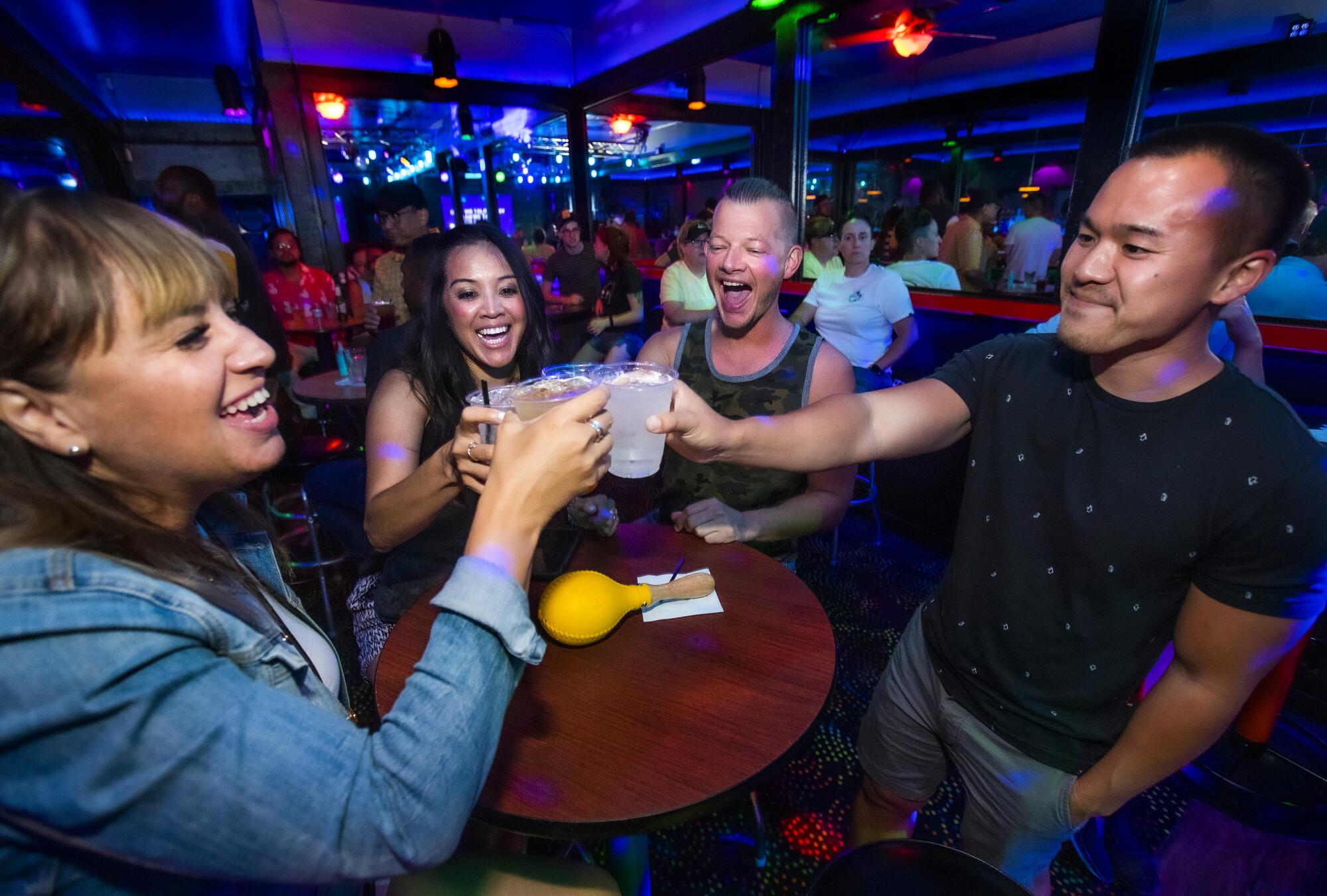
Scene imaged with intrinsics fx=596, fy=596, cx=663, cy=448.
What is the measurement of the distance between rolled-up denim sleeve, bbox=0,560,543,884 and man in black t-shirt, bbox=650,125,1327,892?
28.4 inches

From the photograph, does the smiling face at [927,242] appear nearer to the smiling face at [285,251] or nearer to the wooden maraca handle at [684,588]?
the wooden maraca handle at [684,588]

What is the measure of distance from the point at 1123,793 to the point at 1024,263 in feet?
21.8

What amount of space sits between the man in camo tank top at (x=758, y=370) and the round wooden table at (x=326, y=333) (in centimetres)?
437

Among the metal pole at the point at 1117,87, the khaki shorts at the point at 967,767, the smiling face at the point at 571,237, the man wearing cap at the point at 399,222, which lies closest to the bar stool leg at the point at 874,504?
the metal pole at the point at 1117,87

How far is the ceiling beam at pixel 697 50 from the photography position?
566 centimetres

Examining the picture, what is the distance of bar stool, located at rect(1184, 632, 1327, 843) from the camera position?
2.14m

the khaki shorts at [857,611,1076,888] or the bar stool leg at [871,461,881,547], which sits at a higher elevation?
the khaki shorts at [857,611,1076,888]

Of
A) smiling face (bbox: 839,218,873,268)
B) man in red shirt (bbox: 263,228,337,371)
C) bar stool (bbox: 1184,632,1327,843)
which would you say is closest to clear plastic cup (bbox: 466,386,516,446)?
bar stool (bbox: 1184,632,1327,843)

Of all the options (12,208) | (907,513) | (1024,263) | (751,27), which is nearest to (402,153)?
(751,27)

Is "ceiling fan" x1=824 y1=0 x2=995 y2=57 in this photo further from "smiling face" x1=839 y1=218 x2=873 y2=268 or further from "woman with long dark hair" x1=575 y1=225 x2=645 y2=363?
"woman with long dark hair" x1=575 y1=225 x2=645 y2=363

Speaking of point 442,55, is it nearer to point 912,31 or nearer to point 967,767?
point 912,31

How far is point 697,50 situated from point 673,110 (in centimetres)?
336

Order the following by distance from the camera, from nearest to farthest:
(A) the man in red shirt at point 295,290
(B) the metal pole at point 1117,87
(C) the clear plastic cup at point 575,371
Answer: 1. (C) the clear plastic cup at point 575,371
2. (B) the metal pole at point 1117,87
3. (A) the man in red shirt at point 295,290

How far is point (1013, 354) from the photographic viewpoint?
1531 millimetres
